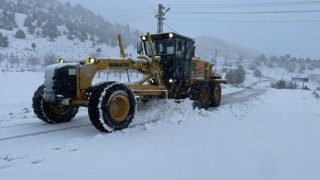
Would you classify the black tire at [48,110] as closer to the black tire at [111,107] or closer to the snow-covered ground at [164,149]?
the snow-covered ground at [164,149]

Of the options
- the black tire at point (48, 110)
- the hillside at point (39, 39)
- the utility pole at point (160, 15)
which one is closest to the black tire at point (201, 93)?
the black tire at point (48, 110)

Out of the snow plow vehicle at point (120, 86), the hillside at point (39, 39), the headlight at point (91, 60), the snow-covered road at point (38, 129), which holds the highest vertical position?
the hillside at point (39, 39)

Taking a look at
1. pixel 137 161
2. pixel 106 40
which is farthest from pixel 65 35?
pixel 137 161

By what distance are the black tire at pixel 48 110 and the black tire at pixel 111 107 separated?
6.03ft

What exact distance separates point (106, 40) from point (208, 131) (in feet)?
341

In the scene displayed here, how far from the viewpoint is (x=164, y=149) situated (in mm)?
6203

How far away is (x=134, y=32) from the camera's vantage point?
167 metres

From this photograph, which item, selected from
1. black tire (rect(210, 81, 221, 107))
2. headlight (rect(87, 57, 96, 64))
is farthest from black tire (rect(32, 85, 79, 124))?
black tire (rect(210, 81, 221, 107))

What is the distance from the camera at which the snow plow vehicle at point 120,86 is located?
7664 millimetres

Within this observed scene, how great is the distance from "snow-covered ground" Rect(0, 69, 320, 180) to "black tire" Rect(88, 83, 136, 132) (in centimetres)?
24

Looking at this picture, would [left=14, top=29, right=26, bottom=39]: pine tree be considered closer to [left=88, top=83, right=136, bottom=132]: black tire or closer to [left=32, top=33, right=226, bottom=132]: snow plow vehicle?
[left=32, top=33, right=226, bottom=132]: snow plow vehicle

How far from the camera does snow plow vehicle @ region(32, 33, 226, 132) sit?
25.1 ft

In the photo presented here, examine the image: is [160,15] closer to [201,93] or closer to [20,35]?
[201,93]

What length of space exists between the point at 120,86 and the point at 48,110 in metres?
2.20
